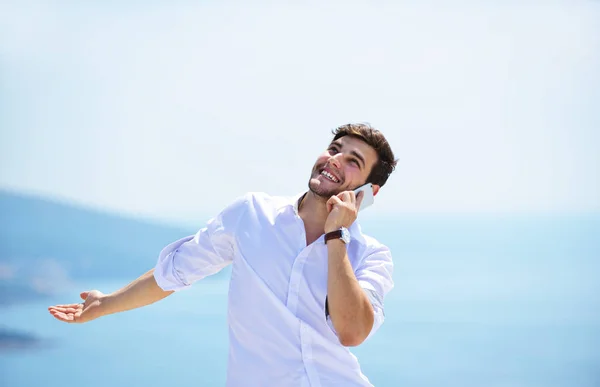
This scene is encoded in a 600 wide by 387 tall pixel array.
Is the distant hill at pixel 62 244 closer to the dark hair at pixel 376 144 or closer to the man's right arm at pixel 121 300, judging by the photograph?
the man's right arm at pixel 121 300

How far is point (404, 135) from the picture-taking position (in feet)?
22.9

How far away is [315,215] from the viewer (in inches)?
74.3

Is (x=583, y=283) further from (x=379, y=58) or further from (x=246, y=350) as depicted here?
(x=246, y=350)

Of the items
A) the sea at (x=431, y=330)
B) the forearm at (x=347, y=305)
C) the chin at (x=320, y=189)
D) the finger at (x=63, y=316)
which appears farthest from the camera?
the sea at (x=431, y=330)

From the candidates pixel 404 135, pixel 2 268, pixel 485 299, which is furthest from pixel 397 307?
pixel 2 268

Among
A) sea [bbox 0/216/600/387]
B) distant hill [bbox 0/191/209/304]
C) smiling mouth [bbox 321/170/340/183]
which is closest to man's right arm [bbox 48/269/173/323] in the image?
smiling mouth [bbox 321/170/340/183]

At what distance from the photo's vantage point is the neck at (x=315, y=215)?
1.88 metres

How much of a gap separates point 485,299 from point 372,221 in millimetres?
3834

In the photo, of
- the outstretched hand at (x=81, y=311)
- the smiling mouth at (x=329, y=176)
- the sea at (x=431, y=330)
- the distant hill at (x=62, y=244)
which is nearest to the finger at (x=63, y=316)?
the outstretched hand at (x=81, y=311)

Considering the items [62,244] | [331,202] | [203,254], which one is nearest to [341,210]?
[331,202]

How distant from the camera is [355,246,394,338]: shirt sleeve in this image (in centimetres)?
177

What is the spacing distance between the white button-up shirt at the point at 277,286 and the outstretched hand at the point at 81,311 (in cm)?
22

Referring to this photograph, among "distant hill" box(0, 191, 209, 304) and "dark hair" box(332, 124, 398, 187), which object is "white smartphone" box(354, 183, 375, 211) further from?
"distant hill" box(0, 191, 209, 304)

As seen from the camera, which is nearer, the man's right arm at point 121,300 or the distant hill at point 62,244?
the man's right arm at point 121,300
